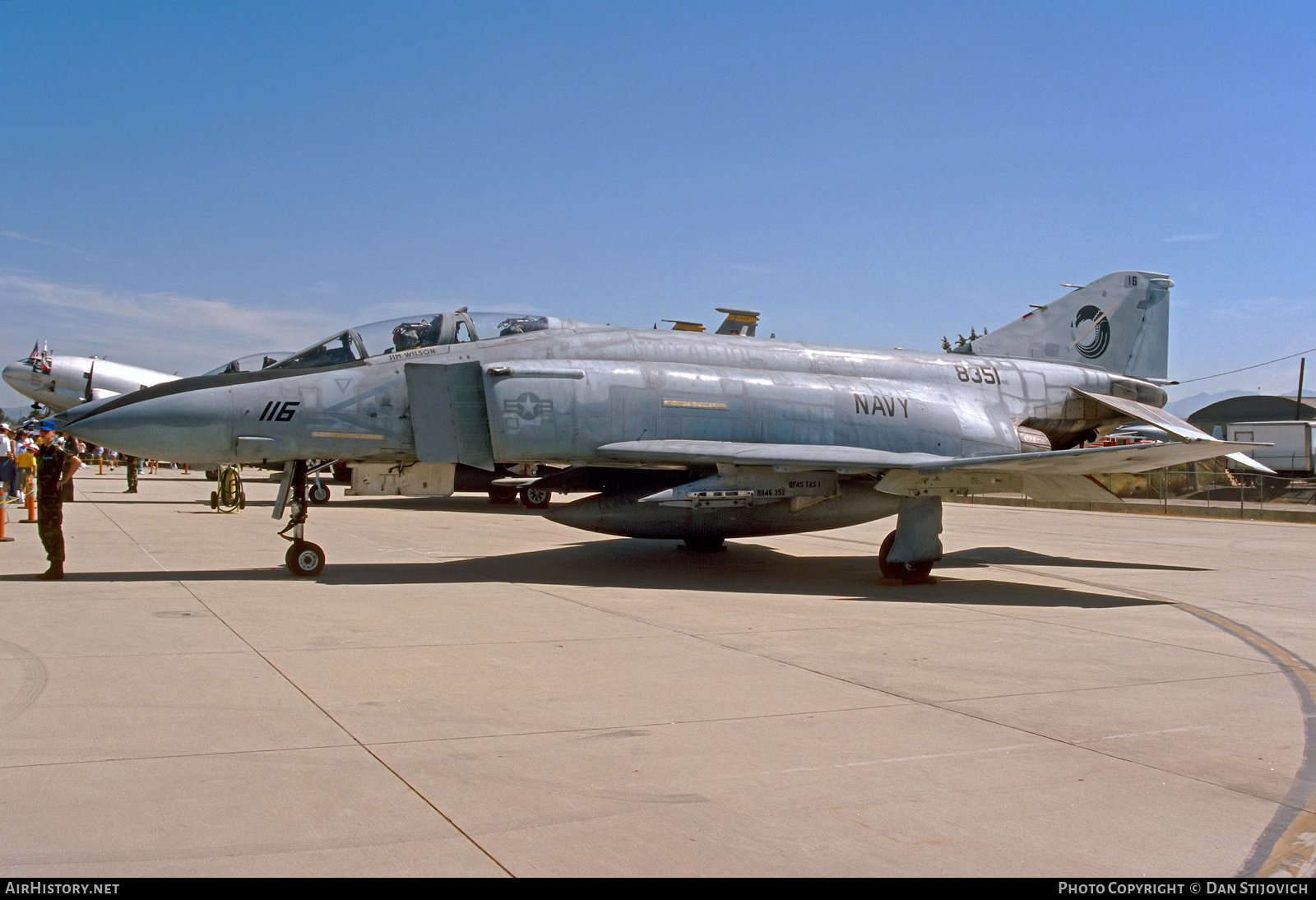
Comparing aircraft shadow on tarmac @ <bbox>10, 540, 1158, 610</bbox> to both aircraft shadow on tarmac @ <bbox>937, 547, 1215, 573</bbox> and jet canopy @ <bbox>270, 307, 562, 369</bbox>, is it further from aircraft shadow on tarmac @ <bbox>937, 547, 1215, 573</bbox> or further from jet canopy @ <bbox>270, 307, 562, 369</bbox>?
jet canopy @ <bbox>270, 307, 562, 369</bbox>

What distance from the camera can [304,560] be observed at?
10.7m

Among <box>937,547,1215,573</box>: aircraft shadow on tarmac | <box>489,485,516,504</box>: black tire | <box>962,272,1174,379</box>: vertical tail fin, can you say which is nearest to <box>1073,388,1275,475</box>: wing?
<box>962,272,1174,379</box>: vertical tail fin

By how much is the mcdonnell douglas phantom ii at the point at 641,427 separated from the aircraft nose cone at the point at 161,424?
2cm

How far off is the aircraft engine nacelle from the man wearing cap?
5.15 meters

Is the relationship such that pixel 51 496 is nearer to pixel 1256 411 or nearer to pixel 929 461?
pixel 929 461

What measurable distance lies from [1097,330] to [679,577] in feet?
27.0

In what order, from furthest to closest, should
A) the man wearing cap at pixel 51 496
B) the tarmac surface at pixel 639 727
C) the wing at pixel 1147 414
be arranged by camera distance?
the wing at pixel 1147 414 → the man wearing cap at pixel 51 496 → the tarmac surface at pixel 639 727

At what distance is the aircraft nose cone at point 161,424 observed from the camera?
9.88 metres

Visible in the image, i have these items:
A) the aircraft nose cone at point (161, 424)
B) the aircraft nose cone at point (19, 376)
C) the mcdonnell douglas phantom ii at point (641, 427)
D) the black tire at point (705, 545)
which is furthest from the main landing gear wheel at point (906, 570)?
the aircraft nose cone at point (19, 376)

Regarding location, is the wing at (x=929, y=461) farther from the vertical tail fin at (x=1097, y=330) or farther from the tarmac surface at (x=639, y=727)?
the vertical tail fin at (x=1097, y=330)

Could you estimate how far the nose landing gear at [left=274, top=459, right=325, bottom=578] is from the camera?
10672 mm

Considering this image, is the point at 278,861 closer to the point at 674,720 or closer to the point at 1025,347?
the point at 674,720

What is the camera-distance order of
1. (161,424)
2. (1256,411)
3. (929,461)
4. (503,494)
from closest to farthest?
(161,424)
(929,461)
(503,494)
(1256,411)

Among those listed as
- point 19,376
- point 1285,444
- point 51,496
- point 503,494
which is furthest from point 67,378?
point 1285,444
